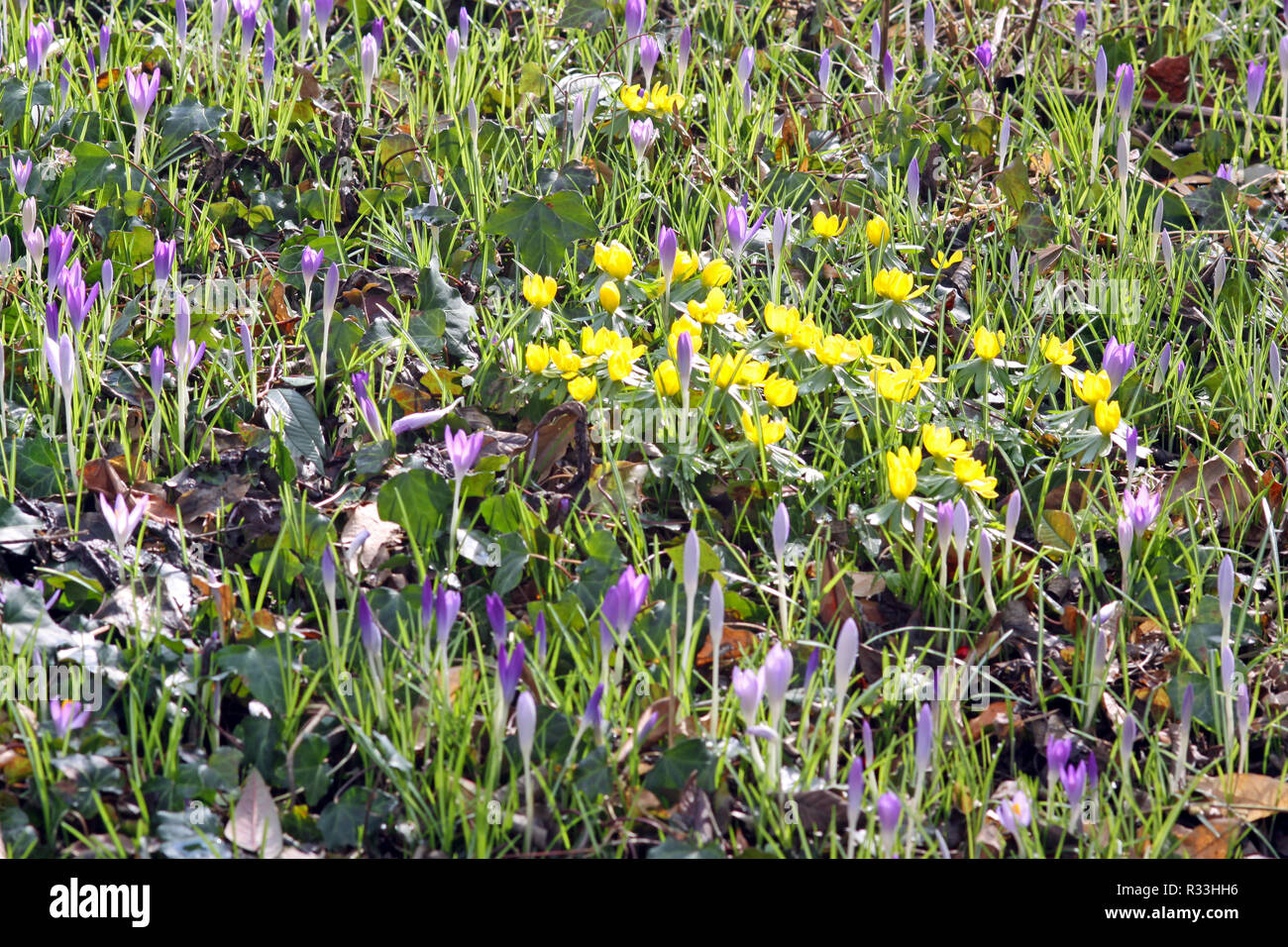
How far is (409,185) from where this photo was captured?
10.6 ft

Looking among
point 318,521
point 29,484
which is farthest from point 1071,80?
point 29,484

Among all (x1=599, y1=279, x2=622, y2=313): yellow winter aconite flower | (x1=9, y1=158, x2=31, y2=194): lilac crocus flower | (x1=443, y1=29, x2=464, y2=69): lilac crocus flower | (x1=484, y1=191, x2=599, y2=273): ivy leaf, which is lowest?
(x1=599, y1=279, x2=622, y2=313): yellow winter aconite flower

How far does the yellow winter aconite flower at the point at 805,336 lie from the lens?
2504 millimetres

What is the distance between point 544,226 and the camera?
2990mm

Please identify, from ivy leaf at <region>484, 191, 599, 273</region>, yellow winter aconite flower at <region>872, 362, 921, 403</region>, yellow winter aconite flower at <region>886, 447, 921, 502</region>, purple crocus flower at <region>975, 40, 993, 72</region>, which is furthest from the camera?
purple crocus flower at <region>975, 40, 993, 72</region>

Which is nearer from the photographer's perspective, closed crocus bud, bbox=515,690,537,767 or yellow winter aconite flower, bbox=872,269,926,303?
closed crocus bud, bbox=515,690,537,767

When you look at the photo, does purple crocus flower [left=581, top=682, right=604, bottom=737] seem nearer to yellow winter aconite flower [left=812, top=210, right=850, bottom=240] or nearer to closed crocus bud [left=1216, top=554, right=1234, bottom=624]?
closed crocus bud [left=1216, top=554, right=1234, bottom=624]

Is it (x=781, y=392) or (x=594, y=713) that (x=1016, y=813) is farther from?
(x=781, y=392)

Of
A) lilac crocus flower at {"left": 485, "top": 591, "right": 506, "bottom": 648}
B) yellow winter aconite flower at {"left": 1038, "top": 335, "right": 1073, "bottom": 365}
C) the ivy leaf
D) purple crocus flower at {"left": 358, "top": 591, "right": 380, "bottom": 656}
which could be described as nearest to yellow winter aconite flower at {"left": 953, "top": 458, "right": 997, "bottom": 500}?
yellow winter aconite flower at {"left": 1038, "top": 335, "right": 1073, "bottom": 365}

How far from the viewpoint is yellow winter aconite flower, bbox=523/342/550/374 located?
2.42 meters

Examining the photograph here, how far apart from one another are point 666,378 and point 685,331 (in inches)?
4.7

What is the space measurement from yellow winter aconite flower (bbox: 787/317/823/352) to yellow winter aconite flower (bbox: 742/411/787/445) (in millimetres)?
230

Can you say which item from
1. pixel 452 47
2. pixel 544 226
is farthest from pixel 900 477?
pixel 452 47

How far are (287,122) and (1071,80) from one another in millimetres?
2453
